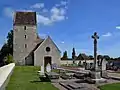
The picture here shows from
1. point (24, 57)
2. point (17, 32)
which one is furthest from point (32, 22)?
point (24, 57)

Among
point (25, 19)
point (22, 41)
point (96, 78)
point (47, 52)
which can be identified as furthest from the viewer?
point (25, 19)

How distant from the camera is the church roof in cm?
7706

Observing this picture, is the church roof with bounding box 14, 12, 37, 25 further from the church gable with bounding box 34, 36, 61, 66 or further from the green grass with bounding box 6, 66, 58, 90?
the green grass with bounding box 6, 66, 58, 90

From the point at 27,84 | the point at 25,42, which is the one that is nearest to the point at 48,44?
the point at 25,42

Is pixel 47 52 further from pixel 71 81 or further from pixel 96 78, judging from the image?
pixel 96 78

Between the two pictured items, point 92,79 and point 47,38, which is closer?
point 92,79

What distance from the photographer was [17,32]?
7669cm

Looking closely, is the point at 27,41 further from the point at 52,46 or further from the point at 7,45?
the point at 7,45

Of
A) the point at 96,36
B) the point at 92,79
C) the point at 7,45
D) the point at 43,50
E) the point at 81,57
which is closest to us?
the point at 92,79

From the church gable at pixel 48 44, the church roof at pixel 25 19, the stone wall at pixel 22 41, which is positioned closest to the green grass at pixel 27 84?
the church gable at pixel 48 44

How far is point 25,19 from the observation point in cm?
7762

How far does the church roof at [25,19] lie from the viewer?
77062mm

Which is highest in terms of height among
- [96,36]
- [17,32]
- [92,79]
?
[17,32]

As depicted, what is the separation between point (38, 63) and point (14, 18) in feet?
49.0
